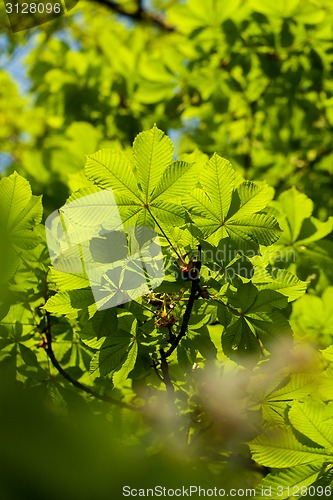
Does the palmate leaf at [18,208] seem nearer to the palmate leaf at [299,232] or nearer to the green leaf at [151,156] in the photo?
the green leaf at [151,156]

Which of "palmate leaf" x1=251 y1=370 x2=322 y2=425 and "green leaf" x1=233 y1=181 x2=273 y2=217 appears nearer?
"green leaf" x1=233 y1=181 x2=273 y2=217

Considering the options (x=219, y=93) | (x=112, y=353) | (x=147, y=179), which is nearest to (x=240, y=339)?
(x=112, y=353)

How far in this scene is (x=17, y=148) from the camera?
179 inches

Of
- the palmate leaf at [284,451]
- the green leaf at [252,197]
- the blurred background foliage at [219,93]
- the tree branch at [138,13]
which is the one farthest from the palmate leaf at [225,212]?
the tree branch at [138,13]

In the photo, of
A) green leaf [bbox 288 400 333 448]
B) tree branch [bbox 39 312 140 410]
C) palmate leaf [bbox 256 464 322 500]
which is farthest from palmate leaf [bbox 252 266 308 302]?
tree branch [bbox 39 312 140 410]

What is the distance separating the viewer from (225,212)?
3.34 feet

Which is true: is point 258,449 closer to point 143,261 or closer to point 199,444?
point 199,444

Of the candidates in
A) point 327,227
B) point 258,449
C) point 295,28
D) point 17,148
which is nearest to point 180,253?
point 258,449

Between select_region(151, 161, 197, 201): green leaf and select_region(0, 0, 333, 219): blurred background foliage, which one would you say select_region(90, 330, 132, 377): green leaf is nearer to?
select_region(151, 161, 197, 201): green leaf

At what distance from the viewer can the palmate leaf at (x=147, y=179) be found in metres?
0.95

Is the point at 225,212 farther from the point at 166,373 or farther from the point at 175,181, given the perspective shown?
the point at 166,373

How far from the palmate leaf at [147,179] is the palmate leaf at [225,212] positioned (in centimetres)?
4

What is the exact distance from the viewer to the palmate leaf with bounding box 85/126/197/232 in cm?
95

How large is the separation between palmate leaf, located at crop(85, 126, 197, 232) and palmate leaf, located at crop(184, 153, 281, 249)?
0.04m
